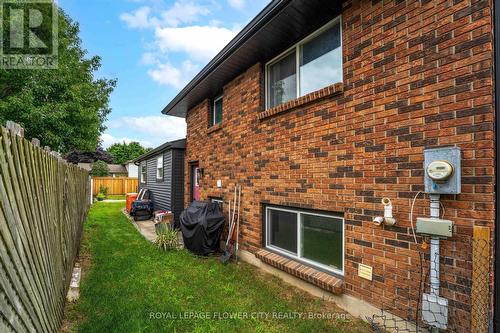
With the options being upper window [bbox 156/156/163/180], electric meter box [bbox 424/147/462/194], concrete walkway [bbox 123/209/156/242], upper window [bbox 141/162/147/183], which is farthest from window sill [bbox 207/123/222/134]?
upper window [bbox 141/162/147/183]

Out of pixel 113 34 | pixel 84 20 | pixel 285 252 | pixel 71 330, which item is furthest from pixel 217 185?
pixel 84 20

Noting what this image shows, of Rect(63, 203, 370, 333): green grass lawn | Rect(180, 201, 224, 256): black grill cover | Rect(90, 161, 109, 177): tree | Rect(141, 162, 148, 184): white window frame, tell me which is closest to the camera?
Rect(63, 203, 370, 333): green grass lawn

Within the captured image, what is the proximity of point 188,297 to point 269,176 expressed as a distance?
7.79ft

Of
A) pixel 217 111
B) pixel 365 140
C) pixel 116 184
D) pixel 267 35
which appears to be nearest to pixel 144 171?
pixel 217 111

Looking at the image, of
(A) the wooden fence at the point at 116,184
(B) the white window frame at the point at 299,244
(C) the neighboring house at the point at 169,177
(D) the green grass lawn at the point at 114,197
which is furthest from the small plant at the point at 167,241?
(A) the wooden fence at the point at 116,184

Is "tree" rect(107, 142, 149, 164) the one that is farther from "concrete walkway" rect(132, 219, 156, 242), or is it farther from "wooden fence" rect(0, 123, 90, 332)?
"wooden fence" rect(0, 123, 90, 332)

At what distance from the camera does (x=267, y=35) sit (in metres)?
4.62

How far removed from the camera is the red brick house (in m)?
2.47

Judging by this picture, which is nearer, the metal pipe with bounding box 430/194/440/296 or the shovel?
the metal pipe with bounding box 430/194/440/296

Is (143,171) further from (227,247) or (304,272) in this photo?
(304,272)

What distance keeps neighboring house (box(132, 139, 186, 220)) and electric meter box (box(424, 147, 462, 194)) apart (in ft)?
26.5

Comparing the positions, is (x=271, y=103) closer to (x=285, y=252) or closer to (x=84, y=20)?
(x=285, y=252)

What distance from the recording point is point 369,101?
10.9ft

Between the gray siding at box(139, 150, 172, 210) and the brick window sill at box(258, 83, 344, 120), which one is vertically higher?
the brick window sill at box(258, 83, 344, 120)
